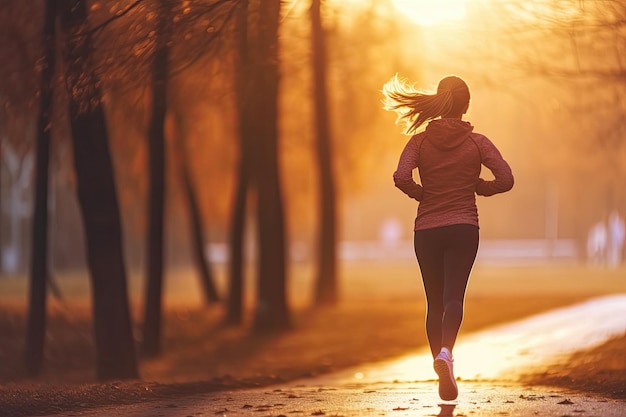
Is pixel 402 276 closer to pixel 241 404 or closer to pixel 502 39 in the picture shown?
pixel 502 39

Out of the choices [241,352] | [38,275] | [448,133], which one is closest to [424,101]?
[448,133]

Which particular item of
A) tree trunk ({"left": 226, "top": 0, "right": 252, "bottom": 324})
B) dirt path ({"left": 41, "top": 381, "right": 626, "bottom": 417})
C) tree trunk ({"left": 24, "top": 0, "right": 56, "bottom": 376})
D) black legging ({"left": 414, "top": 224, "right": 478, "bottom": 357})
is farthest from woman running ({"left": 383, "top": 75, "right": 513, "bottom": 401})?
tree trunk ({"left": 226, "top": 0, "right": 252, "bottom": 324})

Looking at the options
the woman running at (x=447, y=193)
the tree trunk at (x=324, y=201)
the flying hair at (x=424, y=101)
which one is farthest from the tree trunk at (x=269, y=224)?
the woman running at (x=447, y=193)

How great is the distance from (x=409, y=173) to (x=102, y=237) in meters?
5.41

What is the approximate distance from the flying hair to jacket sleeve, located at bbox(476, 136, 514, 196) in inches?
12.6

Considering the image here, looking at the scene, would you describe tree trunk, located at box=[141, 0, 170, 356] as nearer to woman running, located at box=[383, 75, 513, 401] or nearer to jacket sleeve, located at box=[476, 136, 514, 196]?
woman running, located at box=[383, 75, 513, 401]

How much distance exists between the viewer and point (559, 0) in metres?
14.3

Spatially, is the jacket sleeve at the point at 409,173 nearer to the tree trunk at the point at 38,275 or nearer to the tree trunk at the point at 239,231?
the tree trunk at the point at 38,275

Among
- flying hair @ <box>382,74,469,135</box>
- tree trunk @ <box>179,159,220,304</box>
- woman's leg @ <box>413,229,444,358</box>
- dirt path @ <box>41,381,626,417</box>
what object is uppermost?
flying hair @ <box>382,74,469,135</box>

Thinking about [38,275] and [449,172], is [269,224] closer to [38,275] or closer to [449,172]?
[38,275]

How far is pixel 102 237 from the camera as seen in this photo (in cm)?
1348

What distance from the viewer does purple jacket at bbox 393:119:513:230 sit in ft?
29.0

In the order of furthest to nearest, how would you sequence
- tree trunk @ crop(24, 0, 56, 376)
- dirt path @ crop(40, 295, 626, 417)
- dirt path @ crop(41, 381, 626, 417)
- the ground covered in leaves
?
tree trunk @ crop(24, 0, 56, 376) < the ground covered in leaves < dirt path @ crop(40, 295, 626, 417) < dirt path @ crop(41, 381, 626, 417)

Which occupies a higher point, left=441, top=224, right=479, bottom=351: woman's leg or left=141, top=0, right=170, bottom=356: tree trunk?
left=441, top=224, right=479, bottom=351: woman's leg
